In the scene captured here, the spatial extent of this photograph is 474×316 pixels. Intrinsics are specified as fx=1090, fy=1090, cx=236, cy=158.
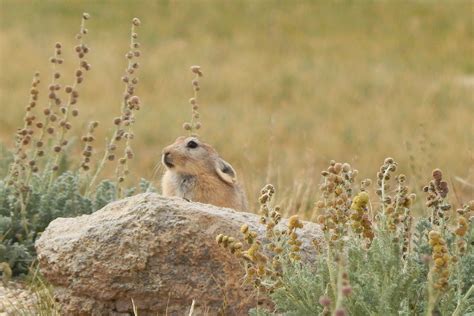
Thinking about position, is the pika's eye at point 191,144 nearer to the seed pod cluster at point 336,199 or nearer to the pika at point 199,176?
the pika at point 199,176

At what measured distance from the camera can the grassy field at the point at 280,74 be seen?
14.6 metres

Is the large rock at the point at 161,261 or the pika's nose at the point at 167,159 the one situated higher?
the pika's nose at the point at 167,159

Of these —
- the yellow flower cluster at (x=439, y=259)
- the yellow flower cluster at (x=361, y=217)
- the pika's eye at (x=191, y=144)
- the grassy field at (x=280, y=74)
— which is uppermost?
the grassy field at (x=280, y=74)

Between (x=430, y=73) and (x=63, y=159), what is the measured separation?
1196 centimetres

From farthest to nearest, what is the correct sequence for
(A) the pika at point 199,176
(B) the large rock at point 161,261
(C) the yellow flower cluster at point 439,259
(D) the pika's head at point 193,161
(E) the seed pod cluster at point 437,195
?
(D) the pika's head at point 193,161
(A) the pika at point 199,176
(B) the large rock at point 161,261
(E) the seed pod cluster at point 437,195
(C) the yellow flower cluster at point 439,259

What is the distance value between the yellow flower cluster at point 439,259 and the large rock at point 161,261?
51.7 inches

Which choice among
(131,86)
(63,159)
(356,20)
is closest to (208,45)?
(356,20)

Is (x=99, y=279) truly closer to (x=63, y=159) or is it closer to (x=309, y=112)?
(x=63, y=159)

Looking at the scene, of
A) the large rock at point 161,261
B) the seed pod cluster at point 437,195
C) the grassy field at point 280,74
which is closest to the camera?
the seed pod cluster at point 437,195

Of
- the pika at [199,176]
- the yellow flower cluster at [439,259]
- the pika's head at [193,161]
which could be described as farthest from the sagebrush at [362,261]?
the pika's head at [193,161]

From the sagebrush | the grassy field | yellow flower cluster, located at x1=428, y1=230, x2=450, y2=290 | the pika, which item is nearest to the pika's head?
the pika

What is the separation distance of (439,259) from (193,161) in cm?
324

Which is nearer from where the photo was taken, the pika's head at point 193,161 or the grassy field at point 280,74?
the pika's head at point 193,161

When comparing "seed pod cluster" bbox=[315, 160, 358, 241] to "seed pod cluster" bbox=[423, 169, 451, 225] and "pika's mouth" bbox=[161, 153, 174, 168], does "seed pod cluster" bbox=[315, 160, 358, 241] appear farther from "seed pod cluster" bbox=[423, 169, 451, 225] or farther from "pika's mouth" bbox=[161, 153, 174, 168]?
"pika's mouth" bbox=[161, 153, 174, 168]
